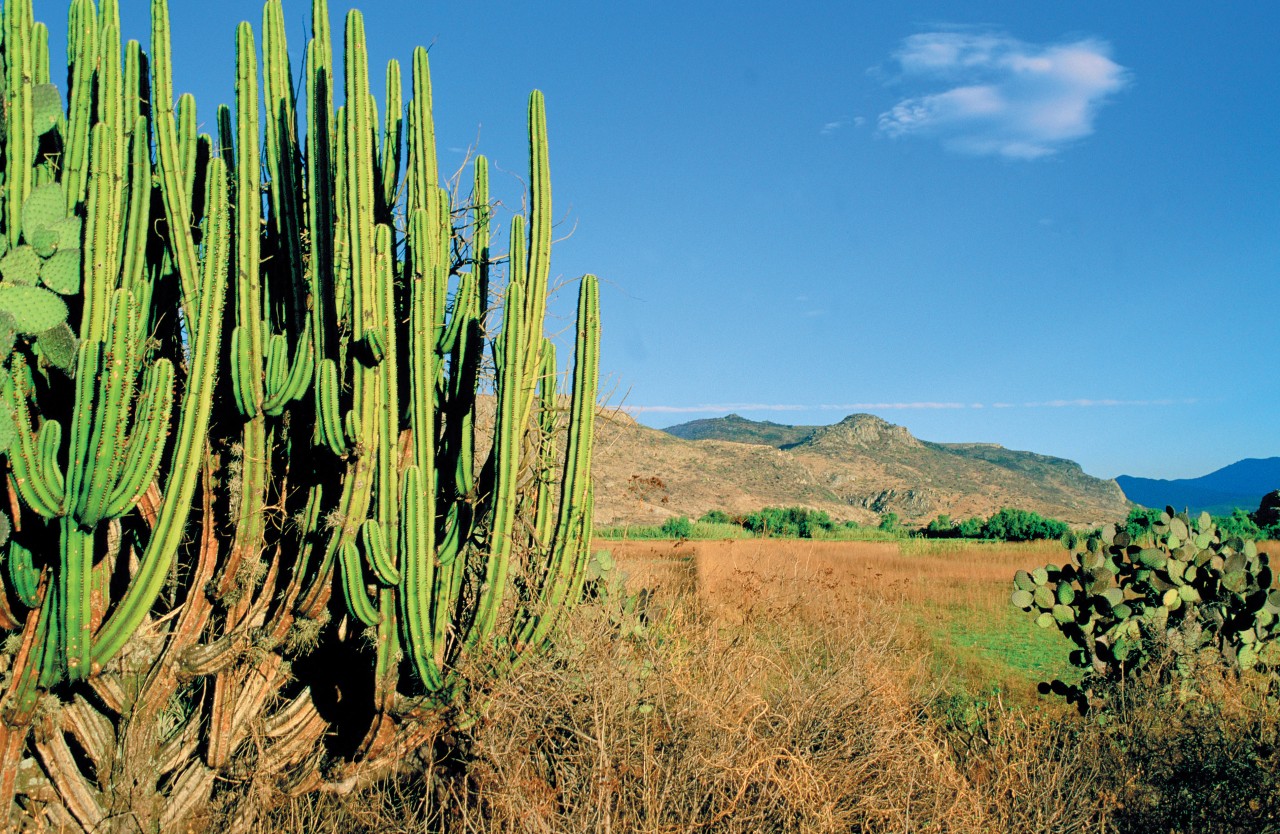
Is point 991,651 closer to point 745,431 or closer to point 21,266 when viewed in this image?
point 21,266

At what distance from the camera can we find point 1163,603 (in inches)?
A: 264

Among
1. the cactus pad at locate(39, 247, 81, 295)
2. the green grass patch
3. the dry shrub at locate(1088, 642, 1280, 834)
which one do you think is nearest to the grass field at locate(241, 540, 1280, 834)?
the dry shrub at locate(1088, 642, 1280, 834)

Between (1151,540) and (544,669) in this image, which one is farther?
(1151,540)

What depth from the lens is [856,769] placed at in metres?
4.35

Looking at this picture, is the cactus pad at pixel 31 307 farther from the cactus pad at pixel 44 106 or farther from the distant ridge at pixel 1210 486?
the distant ridge at pixel 1210 486

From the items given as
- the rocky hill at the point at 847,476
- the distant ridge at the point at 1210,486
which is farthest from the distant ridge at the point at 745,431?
the distant ridge at the point at 1210,486

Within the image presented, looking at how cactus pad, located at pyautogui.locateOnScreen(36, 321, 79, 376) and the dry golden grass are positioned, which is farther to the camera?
the dry golden grass

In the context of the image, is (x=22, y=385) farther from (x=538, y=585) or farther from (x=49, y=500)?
(x=538, y=585)

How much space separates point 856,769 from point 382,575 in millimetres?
2379

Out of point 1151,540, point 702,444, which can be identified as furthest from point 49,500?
point 702,444

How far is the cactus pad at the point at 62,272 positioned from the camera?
3635 mm

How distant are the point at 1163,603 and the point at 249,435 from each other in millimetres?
6260

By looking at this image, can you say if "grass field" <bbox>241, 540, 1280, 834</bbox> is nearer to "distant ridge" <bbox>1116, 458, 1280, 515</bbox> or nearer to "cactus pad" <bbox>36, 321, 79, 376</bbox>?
"cactus pad" <bbox>36, 321, 79, 376</bbox>

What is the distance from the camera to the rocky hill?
145ft
